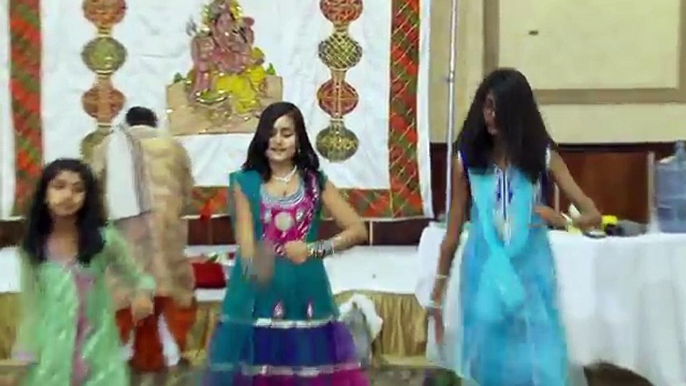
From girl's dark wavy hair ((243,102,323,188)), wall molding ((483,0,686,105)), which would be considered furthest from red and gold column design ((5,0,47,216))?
girl's dark wavy hair ((243,102,323,188))

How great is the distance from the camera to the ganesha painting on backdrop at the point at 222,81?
6.21 m

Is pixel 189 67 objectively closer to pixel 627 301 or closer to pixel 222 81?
pixel 222 81

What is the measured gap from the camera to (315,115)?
620 cm

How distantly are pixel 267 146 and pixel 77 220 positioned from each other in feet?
1.85

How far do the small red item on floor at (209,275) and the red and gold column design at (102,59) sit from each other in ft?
3.23

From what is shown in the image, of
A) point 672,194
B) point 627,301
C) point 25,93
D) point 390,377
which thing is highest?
point 25,93

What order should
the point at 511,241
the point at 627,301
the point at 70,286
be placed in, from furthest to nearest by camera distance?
the point at 627,301 < the point at 511,241 < the point at 70,286

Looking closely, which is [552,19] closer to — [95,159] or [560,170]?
[95,159]

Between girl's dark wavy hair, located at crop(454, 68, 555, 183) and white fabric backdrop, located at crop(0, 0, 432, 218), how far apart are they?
298 cm

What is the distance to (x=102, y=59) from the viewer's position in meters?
6.16

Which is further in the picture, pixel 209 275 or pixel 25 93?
pixel 25 93

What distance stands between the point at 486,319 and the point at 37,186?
1251 millimetres

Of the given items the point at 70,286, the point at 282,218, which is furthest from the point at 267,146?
the point at 70,286

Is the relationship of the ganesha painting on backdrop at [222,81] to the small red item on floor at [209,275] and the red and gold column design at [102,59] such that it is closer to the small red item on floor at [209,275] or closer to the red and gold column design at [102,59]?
the red and gold column design at [102,59]
